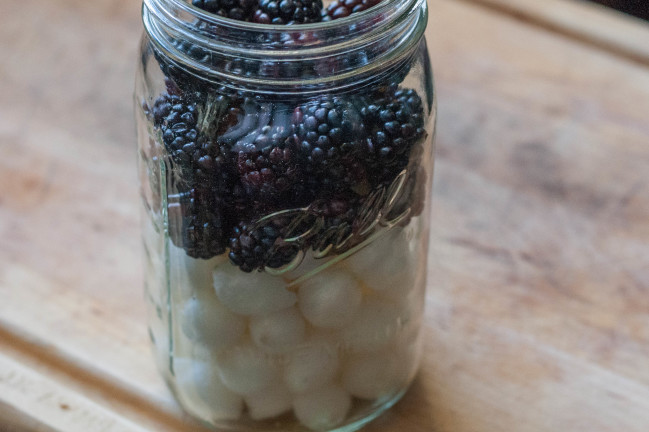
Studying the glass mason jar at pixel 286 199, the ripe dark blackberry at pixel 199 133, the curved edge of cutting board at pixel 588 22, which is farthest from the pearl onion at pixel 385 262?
the curved edge of cutting board at pixel 588 22

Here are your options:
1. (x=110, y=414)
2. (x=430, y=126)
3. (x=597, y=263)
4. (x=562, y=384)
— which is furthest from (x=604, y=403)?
(x=110, y=414)

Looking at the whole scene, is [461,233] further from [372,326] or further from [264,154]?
[264,154]

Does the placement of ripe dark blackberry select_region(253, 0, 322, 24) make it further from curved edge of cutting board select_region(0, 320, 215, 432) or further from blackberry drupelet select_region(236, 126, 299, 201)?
curved edge of cutting board select_region(0, 320, 215, 432)

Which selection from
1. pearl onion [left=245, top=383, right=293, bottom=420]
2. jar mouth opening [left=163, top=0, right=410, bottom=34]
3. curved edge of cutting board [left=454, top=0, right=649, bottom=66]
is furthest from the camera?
curved edge of cutting board [left=454, top=0, right=649, bottom=66]

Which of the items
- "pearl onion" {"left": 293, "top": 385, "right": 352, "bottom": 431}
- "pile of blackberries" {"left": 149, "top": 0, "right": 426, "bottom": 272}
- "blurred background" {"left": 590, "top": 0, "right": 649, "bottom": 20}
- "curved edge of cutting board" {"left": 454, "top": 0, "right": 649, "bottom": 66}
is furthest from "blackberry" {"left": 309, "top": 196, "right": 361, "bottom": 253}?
"curved edge of cutting board" {"left": 454, "top": 0, "right": 649, "bottom": 66}

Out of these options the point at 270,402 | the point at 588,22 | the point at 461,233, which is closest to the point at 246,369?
the point at 270,402

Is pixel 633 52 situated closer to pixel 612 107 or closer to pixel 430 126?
pixel 612 107

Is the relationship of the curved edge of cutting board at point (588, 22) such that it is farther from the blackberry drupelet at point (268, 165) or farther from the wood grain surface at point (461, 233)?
the blackberry drupelet at point (268, 165)

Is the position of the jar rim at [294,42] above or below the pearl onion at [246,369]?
above
